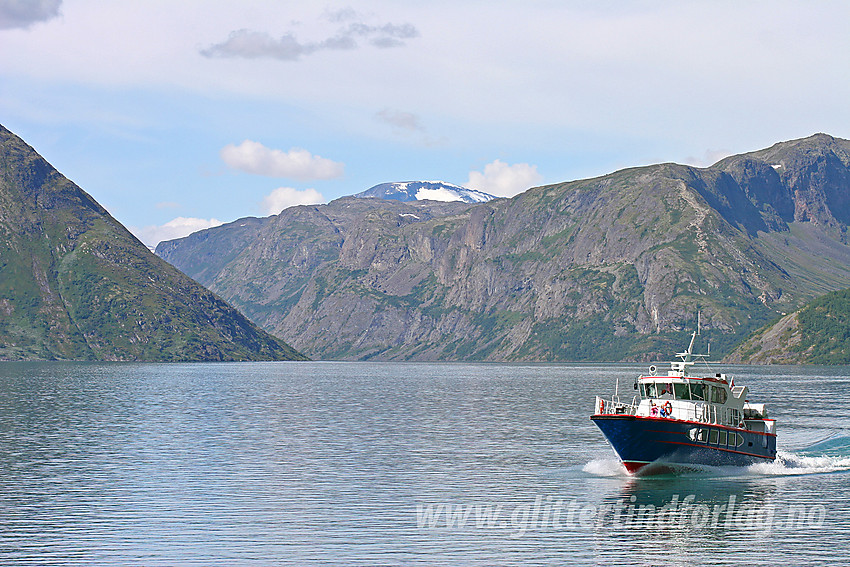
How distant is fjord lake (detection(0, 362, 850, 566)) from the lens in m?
55.1

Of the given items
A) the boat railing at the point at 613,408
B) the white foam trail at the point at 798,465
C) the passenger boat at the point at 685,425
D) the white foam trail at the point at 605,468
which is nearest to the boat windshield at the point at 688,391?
the passenger boat at the point at 685,425

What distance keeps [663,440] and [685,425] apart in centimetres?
257

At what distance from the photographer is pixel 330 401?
192 metres

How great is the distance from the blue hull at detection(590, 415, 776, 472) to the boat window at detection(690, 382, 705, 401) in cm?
338

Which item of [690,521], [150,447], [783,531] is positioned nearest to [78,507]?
[150,447]

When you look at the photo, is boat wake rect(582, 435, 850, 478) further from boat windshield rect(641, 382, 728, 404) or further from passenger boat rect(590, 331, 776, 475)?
boat windshield rect(641, 382, 728, 404)

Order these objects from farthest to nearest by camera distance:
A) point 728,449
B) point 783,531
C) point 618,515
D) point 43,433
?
point 43,433, point 728,449, point 618,515, point 783,531

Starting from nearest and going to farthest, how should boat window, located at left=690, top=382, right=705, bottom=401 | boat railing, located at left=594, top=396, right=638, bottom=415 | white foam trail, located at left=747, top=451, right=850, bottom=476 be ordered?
boat railing, located at left=594, top=396, right=638, bottom=415 → boat window, located at left=690, top=382, right=705, bottom=401 → white foam trail, located at left=747, top=451, right=850, bottom=476

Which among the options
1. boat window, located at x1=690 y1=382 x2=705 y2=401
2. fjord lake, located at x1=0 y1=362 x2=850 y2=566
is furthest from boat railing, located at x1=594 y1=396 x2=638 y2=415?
fjord lake, located at x1=0 y1=362 x2=850 y2=566

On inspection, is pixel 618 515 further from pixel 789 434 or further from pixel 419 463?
pixel 789 434

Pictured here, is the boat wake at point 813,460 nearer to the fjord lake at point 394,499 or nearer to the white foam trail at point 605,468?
the fjord lake at point 394,499

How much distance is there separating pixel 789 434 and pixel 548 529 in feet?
242

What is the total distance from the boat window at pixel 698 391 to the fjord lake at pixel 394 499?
6681mm

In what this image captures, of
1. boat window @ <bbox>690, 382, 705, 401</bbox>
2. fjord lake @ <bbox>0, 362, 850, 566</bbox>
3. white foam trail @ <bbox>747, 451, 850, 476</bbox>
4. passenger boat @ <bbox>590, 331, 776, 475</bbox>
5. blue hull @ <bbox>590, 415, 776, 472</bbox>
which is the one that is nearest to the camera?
fjord lake @ <bbox>0, 362, 850, 566</bbox>
